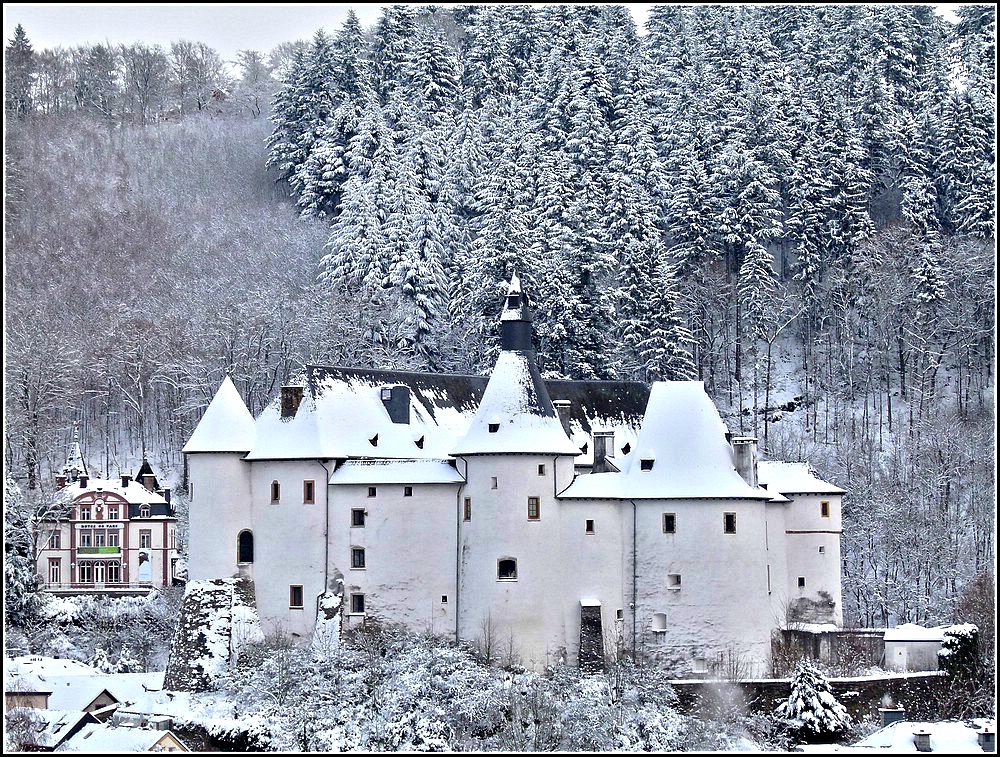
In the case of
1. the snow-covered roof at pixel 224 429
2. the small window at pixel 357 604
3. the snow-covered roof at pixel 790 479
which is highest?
the snow-covered roof at pixel 224 429

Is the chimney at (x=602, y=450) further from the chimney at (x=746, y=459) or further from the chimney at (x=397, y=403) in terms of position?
the chimney at (x=397, y=403)

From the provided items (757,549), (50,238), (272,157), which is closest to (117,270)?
(50,238)

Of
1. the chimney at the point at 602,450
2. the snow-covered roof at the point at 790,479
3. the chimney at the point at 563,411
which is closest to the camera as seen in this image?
the chimney at the point at 602,450

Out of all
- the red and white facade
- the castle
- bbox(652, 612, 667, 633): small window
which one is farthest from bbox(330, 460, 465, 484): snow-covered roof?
the red and white facade

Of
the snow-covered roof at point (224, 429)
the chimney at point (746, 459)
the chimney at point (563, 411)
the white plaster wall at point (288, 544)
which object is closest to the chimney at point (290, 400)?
the snow-covered roof at point (224, 429)

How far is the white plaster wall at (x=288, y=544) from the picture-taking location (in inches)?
2114

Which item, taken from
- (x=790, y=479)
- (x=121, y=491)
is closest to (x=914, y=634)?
(x=790, y=479)

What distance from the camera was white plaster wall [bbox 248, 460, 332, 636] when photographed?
176ft

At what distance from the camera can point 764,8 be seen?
328 feet

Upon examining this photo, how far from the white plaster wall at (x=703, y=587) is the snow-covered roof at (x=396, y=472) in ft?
19.5

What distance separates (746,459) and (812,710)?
8.67m

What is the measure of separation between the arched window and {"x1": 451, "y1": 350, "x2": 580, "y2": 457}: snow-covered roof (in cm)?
707

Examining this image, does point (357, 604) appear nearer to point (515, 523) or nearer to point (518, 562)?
point (518, 562)

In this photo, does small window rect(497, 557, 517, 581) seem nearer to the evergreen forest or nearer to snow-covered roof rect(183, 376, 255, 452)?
snow-covered roof rect(183, 376, 255, 452)
